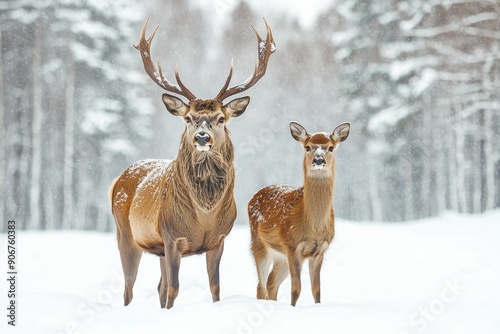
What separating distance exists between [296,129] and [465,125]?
1798cm

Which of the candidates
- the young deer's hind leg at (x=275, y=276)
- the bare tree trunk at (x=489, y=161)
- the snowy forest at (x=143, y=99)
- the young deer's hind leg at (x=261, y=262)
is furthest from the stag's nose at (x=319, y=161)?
the bare tree trunk at (x=489, y=161)

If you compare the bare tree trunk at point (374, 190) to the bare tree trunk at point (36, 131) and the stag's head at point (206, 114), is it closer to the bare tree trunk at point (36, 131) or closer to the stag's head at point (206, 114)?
the bare tree trunk at point (36, 131)

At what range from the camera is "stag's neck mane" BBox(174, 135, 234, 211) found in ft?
21.8

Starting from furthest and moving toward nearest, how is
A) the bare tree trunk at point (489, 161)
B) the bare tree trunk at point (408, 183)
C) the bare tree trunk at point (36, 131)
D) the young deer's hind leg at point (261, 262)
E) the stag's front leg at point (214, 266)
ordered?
the bare tree trunk at point (408, 183) < the bare tree trunk at point (36, 131) < the bare tree trunk at point (489, 161) < the young deer's hind leg at point (261, 262) < the stag's front leg at point (214, 266)

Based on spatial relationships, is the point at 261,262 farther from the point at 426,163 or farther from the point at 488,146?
the point at 426,163

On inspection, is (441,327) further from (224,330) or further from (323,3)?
(323,3)

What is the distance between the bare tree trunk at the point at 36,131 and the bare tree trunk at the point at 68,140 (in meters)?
0.91

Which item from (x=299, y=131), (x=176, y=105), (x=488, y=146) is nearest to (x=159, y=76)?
(x=176, y=105)

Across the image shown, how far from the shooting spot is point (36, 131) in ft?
77.7

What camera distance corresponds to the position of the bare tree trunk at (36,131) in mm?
23469

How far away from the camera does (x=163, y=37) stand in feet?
108

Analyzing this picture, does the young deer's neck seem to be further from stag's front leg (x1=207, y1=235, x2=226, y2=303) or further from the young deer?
stag's front leg (x1=207, y1=235, x2=226, y2=303)

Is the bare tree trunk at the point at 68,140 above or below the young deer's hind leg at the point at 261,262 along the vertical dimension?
above

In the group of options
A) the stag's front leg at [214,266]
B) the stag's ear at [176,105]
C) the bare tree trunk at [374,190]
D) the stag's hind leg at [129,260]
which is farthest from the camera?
the bare tree trunk at [374,190]
